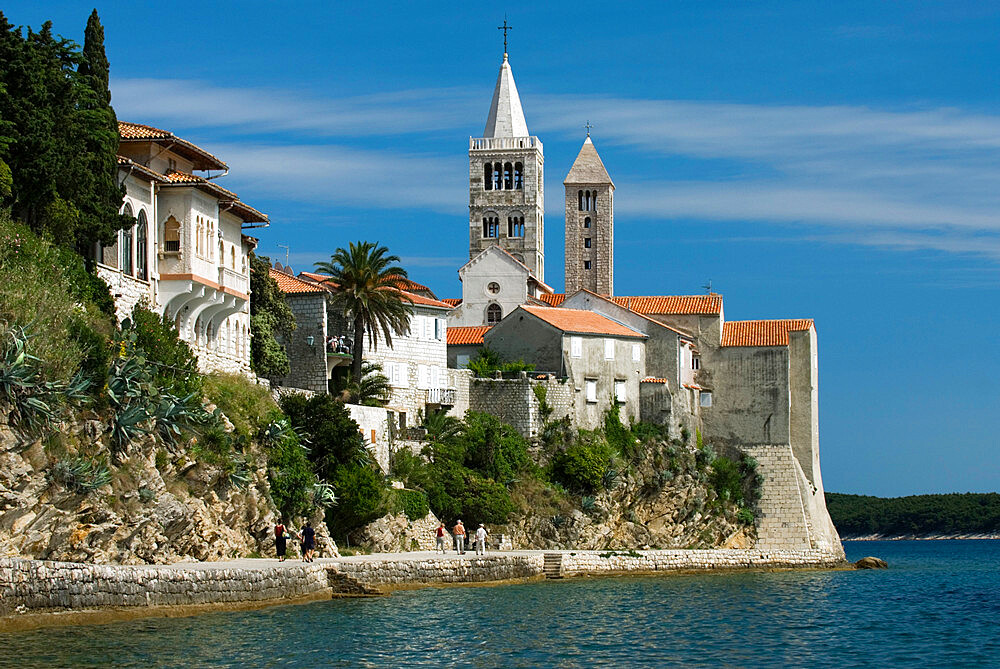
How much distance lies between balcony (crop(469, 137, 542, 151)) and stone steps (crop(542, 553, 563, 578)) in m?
38.9

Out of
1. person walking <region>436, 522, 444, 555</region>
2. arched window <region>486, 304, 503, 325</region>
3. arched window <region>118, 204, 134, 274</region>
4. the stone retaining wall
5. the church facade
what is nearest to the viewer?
the stone retaining wall

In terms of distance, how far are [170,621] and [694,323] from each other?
4155 cm

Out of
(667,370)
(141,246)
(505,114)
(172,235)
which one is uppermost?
(505,114)

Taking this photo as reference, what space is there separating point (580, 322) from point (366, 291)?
1274 cm

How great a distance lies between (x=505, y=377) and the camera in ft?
200

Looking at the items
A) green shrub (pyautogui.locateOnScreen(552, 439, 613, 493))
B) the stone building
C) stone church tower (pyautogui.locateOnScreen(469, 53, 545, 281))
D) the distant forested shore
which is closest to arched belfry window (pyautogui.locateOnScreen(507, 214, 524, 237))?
stone church tower (pyautogui.locateOnScreen(469, 53, 545, 281))

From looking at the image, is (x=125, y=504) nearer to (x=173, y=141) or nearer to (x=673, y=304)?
(x=173, y=141)

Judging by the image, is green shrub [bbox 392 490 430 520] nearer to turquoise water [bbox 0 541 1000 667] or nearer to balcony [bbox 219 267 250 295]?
turquoise water [bbox 0 541 1000 667]

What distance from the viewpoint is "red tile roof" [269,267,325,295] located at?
187 ft

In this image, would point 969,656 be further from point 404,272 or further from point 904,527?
point 904,527

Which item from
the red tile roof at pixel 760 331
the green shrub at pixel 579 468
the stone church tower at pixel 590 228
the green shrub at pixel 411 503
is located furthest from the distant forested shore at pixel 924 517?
the green shrub at pixel 411 503

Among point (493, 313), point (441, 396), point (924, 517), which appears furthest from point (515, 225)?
point (924, 517)

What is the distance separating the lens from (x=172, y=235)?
144 feet

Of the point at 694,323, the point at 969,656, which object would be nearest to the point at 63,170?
the point at 969,656
